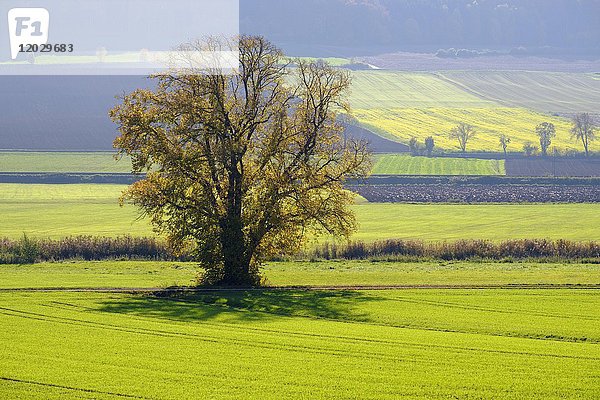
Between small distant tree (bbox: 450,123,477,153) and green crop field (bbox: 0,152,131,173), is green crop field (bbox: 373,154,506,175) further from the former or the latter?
green crop field (bbox: 0,152,131,173)

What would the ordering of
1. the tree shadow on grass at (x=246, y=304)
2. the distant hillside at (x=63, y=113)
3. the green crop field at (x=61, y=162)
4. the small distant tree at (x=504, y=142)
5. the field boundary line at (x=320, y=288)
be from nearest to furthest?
1. the tree shadow on grass at (x=246, y=304)
2. the field boundary line at (x=320, y=288)
3. the green crop field at (x=61, y=162)
4. the small distant tree at (x=504, y=142)
5. the distant hillside at (x=63, y=113)

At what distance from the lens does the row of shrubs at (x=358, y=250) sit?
2071 inches

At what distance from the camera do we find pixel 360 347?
2505 centimetres


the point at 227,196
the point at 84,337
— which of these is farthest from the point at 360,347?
the point at 227,196

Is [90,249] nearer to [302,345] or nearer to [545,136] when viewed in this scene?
[302,345]

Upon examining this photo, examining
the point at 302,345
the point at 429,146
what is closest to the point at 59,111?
the point at 429,146

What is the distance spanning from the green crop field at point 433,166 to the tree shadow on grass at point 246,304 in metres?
78.4

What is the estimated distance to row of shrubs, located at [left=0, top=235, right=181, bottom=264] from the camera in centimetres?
5212

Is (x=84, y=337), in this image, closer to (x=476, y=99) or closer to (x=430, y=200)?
(x=430, y=200)

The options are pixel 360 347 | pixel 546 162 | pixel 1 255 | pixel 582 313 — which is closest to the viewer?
pixel 360 347

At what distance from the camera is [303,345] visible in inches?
997

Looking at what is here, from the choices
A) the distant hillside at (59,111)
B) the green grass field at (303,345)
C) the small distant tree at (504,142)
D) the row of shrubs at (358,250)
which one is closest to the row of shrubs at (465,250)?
the row of shrubs at (358,250)

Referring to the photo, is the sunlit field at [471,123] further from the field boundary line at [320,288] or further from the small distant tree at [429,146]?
the field boundary line at [320,288]

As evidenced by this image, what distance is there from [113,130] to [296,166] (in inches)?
4516
